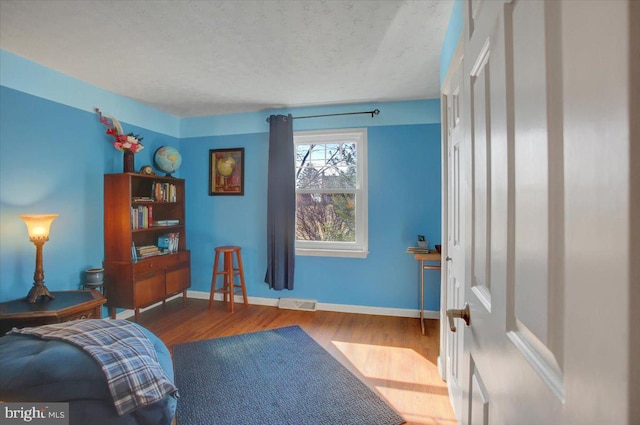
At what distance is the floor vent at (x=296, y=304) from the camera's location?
11.0 feet

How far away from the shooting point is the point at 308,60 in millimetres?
2250

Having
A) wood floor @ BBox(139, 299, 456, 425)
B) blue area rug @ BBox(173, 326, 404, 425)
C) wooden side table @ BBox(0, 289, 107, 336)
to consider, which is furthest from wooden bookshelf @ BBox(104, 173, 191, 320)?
blue area rug @ BBox(173, 326, 404, 425)

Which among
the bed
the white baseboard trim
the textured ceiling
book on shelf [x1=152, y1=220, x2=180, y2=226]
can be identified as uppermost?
the textured ceiling

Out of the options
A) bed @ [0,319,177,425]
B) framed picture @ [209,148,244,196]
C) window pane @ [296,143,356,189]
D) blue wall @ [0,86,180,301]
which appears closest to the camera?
bed @ [0,319,177,425]

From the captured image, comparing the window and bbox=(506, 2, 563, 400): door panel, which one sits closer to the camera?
bbox=(506, 2, 563, 400): door panel

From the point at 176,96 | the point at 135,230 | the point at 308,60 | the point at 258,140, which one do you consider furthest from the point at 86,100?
the point at 308,60

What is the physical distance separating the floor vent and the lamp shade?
2248 millimetres

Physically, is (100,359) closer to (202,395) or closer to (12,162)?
(202,395)

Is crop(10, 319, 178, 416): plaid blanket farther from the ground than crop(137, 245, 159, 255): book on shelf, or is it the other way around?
crop(137, 245, 159, 255): book on shelf

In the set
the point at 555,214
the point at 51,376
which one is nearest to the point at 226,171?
the point at 51,376

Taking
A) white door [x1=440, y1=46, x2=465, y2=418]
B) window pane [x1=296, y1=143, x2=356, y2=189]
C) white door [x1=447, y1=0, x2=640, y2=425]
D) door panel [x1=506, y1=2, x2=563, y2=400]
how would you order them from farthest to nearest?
window pane [x1=296, y1=143, x2=356, y2=189], white door [x1=440, y1=46, x2=465, y2=418], door panel [x1=506, y1=2, x2=563, y2=400], white door [x1=447, y1=0, x2=640, y2=425]

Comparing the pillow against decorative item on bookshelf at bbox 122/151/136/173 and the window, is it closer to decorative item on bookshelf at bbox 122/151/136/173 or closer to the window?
decorative item on bookshelf at bbox 122/151/136/173

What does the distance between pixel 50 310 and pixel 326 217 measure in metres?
2.48

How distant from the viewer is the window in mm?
3270
